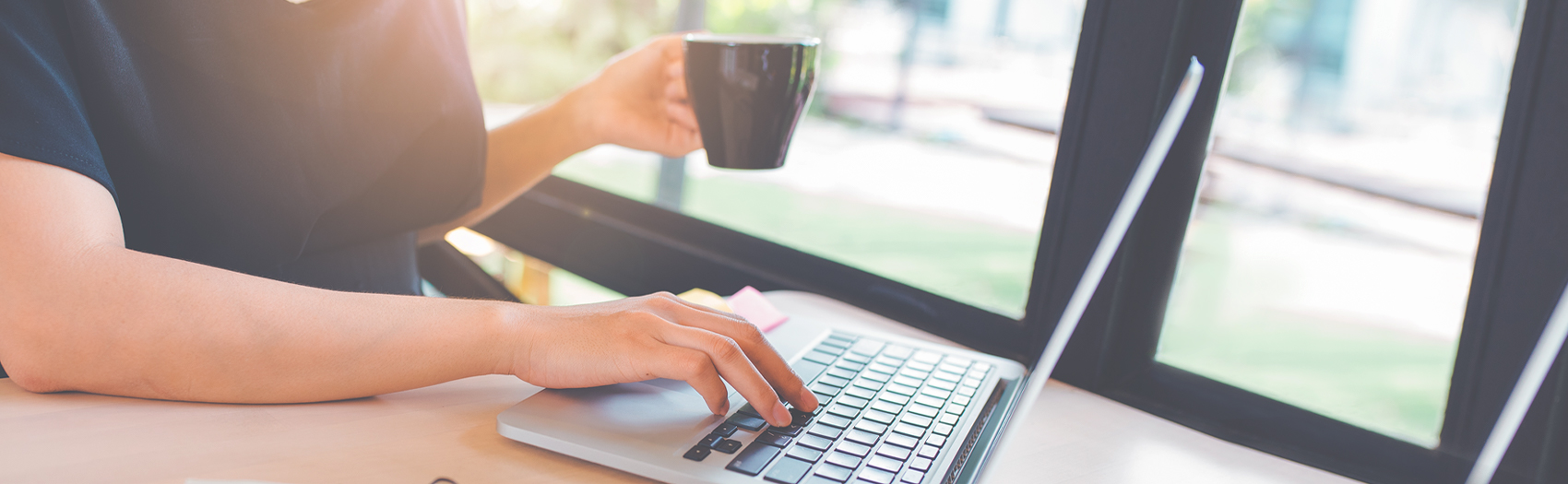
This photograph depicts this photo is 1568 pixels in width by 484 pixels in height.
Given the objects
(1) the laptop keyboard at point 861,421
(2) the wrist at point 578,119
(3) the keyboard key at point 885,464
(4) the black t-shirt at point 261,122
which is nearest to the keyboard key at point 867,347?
(1) the laptop keyboard at point 861,421

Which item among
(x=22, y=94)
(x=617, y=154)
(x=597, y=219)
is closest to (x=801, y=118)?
(x=22, y=94)

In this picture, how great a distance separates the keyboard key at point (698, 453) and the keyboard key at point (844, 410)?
0.34 feet

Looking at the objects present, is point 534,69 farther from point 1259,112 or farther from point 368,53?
point 1259,112

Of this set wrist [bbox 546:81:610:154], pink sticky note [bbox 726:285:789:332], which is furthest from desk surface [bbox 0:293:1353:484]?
wrist [bbox 546:81:610:154]

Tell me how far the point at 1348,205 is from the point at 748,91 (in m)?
0.69

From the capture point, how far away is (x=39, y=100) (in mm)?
533

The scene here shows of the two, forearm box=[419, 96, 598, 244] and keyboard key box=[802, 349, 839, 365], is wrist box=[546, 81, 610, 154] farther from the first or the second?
keyboard key box=[802, 349, 839, 365]

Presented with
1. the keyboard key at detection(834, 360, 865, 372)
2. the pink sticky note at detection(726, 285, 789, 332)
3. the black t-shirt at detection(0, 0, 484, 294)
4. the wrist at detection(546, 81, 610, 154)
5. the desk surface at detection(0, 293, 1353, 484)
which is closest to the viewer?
the desk surface at detection(0, 293, 1353, 484)

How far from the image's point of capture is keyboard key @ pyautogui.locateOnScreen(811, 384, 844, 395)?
63cm

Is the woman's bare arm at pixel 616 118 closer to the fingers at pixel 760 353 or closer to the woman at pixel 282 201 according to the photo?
the woman at pixel 282 201

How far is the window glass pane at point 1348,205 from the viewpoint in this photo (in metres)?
0.71

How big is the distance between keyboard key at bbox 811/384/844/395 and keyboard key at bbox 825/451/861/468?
103 millimetres

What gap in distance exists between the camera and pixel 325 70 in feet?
2.69

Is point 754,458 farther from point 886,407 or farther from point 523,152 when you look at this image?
point 523,152
